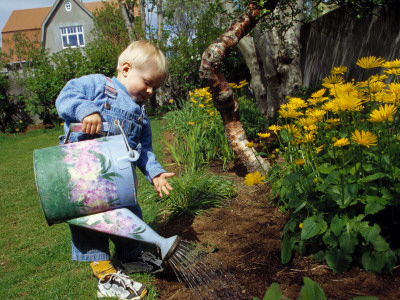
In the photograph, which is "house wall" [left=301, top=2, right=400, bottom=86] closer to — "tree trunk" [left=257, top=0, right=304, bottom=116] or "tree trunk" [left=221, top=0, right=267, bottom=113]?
"tree trunk" [left=257, top=0, right=304, bottom=116]

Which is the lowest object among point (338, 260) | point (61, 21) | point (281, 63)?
point (338, 260)

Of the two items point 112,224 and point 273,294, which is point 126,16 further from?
point 273,294

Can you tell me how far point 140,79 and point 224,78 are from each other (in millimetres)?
1205

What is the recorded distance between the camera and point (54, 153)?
4.59ft

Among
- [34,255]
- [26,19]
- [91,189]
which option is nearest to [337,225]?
[91,189]

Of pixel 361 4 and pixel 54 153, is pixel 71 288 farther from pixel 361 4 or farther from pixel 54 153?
pixel 361 4

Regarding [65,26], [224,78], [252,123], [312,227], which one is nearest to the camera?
[312,227]

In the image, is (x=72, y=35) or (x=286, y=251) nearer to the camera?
(x=286, y=251)

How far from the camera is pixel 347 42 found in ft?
18.4

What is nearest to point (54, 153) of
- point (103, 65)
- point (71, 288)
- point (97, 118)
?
point (97, 118)

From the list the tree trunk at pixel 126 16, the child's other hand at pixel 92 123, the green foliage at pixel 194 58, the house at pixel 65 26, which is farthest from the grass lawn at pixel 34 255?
the house at pixel 65 26

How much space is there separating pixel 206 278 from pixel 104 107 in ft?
3.48

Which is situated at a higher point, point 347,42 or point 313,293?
point 347,42

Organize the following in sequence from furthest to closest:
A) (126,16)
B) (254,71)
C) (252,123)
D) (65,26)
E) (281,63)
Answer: (65,26) < (126,16) < (254,71) < (281,63) < (252,123)
